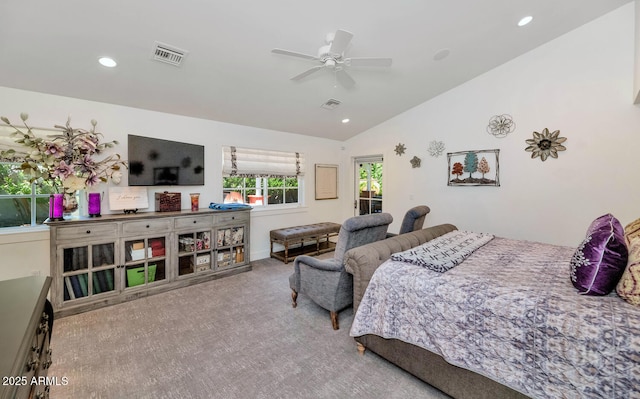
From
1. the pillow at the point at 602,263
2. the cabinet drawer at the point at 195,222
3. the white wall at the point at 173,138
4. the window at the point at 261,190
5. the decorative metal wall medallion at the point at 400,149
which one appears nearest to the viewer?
the pillow at the point at 602,263

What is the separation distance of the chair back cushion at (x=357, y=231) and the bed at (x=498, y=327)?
280 mm

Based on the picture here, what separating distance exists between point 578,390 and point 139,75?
13.9ft

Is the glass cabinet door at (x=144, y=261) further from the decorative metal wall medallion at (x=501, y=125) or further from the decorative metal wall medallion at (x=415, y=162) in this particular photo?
the decorative metal wall medallion at (x=501, y=125)

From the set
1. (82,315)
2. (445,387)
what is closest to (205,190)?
(82,315)

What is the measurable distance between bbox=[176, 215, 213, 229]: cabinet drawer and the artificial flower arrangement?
849 millimetres

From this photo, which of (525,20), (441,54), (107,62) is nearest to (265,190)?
(107,62)

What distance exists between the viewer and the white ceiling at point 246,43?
7.20ft

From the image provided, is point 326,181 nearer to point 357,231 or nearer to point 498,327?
point 357,231

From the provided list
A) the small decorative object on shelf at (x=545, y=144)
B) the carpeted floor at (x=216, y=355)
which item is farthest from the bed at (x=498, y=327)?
the small decorative object on shelf at (x=545, y=144)

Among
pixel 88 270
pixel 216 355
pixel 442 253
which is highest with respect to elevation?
pixel 442 253

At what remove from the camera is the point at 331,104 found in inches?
167

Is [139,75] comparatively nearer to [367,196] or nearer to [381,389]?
[381,389]

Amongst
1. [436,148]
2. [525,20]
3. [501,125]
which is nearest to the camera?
[525,20]

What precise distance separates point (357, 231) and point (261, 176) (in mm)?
2799
